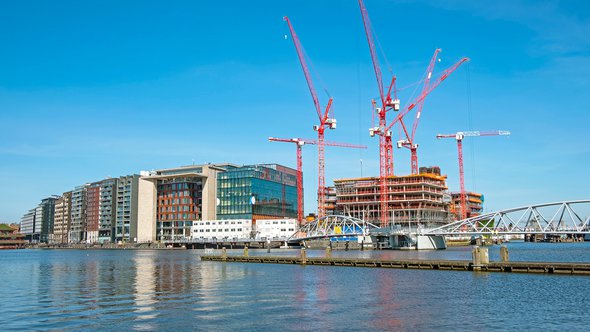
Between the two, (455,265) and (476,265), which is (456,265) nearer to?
(455,265)

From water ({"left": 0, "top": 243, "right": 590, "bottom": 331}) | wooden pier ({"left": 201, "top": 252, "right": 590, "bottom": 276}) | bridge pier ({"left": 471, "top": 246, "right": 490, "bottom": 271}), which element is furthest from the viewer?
bridge pier ({"left": 471, "top": 246, "right": 490, "bottom": 271})

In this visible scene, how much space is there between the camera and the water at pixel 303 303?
1556 inches

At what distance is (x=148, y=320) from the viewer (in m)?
40.7

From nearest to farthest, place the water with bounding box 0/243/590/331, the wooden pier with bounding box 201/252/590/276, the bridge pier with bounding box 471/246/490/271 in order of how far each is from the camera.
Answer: the water with bounding box 0/243/590/331 < the wooden pier with bounding box 201/252/590/276 < the bridge pier with bounding box 471/246/490/271

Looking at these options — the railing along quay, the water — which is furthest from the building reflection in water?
the railing along quay

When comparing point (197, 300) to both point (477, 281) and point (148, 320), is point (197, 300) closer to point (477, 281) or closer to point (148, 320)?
point (148, 320)

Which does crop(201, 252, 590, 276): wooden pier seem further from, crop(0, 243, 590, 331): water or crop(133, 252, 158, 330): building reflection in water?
crop(133, 252, 158, 330): building reflection in water

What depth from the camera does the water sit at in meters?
39.5

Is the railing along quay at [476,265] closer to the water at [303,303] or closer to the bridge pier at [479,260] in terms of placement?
the bridge pier at [479,260]

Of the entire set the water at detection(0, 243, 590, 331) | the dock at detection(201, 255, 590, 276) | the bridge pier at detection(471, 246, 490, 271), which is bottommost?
the water at detection(0, 243, 590, 331)

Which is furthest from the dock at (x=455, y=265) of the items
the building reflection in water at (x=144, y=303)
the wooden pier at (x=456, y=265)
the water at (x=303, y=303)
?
the building reflection in water at (x=144, y=303)

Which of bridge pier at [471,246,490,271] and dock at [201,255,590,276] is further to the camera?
bridge pier at [471,246,490,271]

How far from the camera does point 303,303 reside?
4950cm

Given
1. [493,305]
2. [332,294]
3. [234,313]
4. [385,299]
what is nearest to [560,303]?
[493,305]
